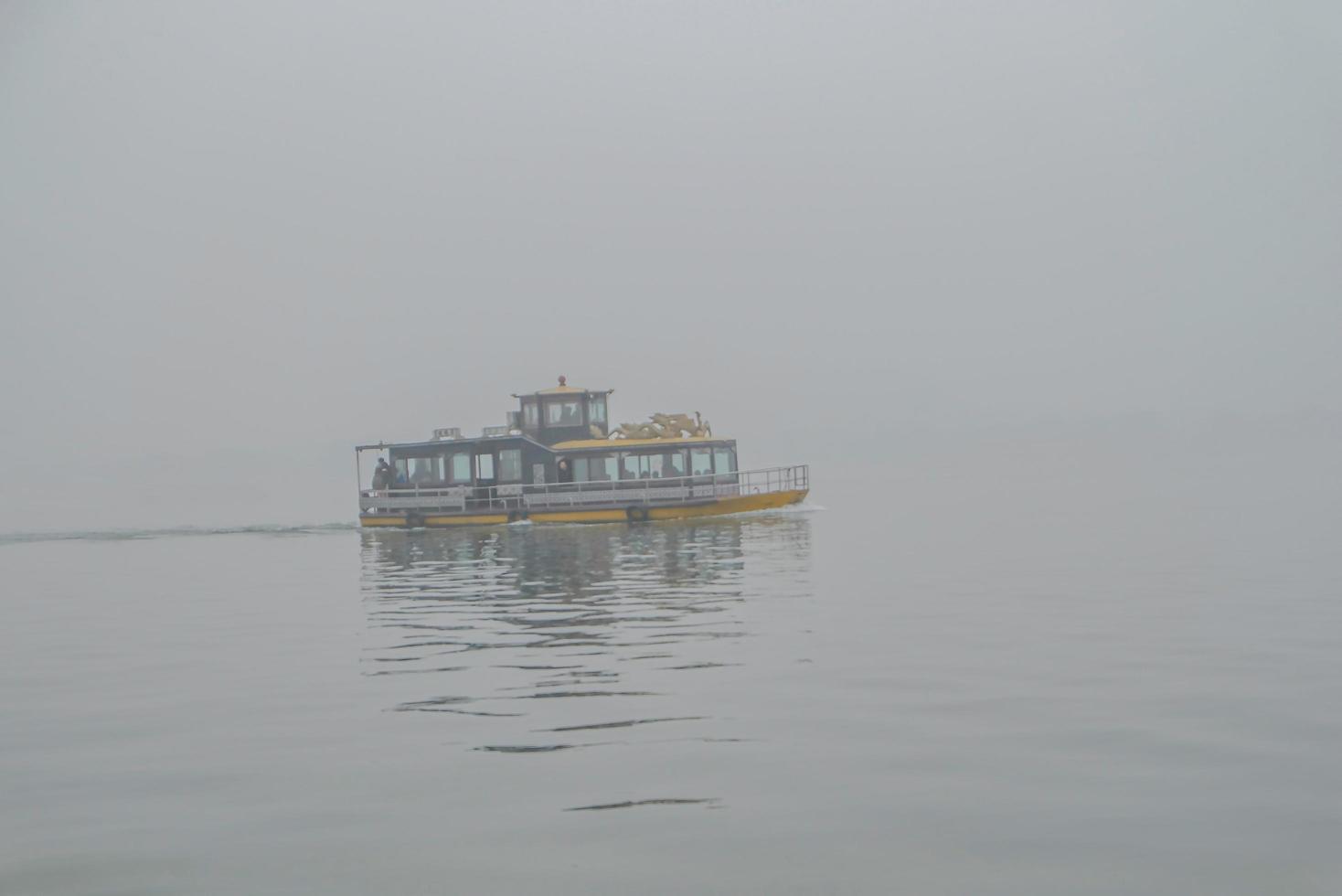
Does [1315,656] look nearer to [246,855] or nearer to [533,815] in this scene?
[533,815]

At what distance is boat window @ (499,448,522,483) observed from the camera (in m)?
52.5

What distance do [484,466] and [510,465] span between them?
54.4 inches

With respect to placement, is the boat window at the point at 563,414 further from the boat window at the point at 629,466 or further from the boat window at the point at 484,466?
the boat window at the point at 629,466

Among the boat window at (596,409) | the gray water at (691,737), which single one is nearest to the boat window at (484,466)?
the boat window at (596,409)

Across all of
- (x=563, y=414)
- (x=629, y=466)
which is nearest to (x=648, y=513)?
(x=629, y=466)

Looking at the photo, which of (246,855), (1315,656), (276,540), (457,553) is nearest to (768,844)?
(246,855)

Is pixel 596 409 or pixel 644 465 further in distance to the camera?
pixel 596 409

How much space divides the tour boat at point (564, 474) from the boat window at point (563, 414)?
37 millimetres

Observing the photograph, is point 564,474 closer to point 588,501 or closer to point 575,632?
point 588,501

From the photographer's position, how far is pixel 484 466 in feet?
175

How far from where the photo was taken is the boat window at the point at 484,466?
5328 centimetres

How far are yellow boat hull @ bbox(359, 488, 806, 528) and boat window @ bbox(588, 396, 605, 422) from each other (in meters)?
5.45

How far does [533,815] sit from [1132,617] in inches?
550

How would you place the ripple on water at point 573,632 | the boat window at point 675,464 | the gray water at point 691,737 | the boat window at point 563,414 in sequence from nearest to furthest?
the gray water at point 691,737, the ripple on water at point 573,632, the boat window at point 675,464, the boat window at point 563,414
